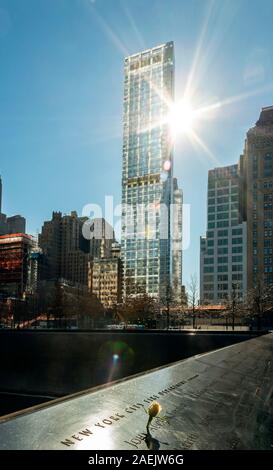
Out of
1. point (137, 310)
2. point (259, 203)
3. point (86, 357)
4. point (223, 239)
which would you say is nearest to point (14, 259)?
point (223, 239)

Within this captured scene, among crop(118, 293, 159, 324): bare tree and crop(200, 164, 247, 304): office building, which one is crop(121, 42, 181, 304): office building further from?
crop(118, 293, 159, 324): bare tree

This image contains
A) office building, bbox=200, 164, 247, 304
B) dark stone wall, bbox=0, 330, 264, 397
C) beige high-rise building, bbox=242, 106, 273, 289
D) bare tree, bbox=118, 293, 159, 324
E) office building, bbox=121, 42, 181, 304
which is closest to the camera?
dark stone wall, bbox=0, 330, 264, 397

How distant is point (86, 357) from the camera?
76.8 feet

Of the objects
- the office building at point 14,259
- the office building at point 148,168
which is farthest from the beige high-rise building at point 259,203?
the office building at point 14,259

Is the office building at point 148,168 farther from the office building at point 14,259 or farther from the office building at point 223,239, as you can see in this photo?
the office building at point 14,259

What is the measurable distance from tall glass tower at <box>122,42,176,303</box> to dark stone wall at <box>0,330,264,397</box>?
138 meters

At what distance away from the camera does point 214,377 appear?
8219mm

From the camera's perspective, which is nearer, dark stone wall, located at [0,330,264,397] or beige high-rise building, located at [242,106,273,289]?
dark stone wall, located at [0,330,264,397]

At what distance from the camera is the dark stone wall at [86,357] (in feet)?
72.6

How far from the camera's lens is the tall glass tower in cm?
17134

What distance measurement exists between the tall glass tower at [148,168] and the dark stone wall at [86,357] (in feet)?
453

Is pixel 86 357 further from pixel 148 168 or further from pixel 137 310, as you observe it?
pixel 148 168

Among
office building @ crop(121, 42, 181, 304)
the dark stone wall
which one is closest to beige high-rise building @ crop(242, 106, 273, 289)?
office building @ crop(121, 42, 181, 304)
